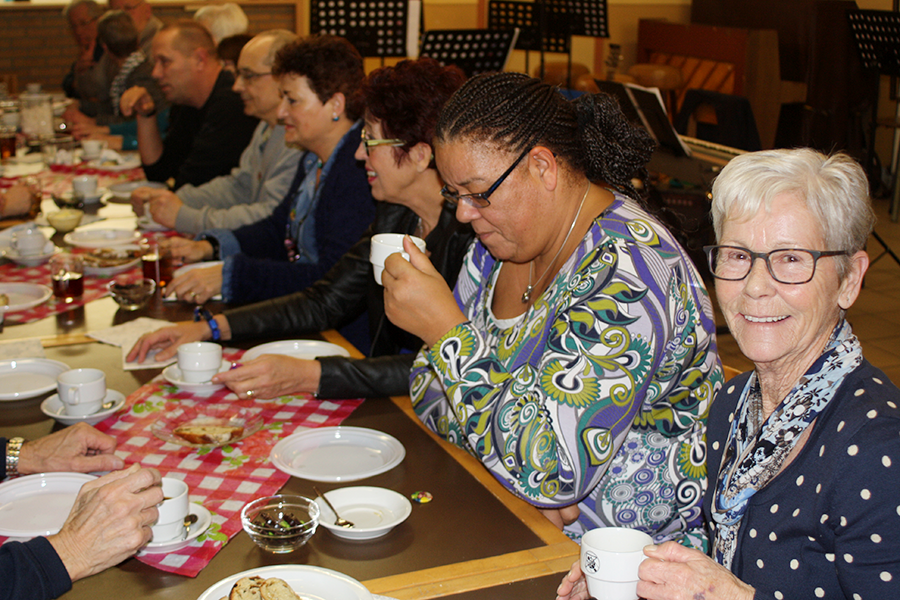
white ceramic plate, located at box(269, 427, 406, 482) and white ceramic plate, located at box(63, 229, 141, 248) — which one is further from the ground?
white ceramic plate, located at box(63, 229, 141, 248)

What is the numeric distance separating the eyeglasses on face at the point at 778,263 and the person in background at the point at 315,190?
164 centimetres

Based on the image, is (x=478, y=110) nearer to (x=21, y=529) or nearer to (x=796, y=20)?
(x=21, y=529)

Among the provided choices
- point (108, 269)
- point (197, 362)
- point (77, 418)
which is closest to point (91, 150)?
point (108, 269)

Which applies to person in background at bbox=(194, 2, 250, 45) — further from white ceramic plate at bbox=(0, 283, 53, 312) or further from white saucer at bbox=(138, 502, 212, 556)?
white saucer at bbox=(138, 502, 212, 556)

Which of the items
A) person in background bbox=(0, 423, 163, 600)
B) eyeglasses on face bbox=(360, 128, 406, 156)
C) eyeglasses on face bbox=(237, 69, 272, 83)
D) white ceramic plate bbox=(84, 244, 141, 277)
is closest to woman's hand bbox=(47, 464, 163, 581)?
person in background bbox=(0, 423, 163, 600)

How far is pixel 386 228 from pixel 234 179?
6.47ft

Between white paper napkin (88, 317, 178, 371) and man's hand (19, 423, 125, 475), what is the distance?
1.62 ft

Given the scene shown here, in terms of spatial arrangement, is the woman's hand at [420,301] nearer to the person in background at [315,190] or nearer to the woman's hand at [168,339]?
the woman's hand at [168,339]

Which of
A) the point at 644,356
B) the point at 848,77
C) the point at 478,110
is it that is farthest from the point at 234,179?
the point at 848,77

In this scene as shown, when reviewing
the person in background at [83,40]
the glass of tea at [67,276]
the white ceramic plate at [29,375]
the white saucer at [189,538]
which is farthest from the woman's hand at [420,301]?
the person in background at [83,40]

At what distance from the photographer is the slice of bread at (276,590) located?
3.40 feet

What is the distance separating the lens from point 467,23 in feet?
33.1

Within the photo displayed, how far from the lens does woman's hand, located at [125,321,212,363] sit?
207 cm

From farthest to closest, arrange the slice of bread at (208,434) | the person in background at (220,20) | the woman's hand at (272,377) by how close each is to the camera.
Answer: the person in background at (220,20), the woman's hand at (272,377), the slice of bread at (208,434)
